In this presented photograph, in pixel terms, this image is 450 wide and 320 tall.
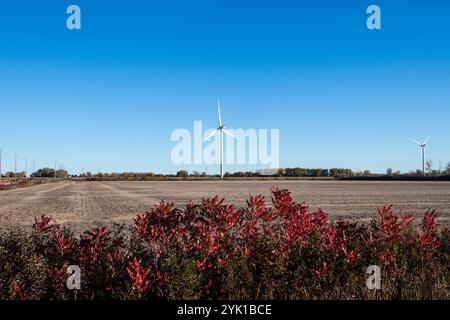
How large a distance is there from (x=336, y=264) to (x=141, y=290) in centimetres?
269

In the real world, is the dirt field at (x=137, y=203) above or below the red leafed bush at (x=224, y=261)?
below

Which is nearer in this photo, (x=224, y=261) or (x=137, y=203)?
(x=224, y=261)

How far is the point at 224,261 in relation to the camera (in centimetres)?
560

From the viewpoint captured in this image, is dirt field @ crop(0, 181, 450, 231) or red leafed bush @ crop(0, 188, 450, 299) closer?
red leafed bush @ crop(0, 188, 450, 299)

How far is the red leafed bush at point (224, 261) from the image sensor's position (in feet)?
17.3

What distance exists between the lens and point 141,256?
6062mm

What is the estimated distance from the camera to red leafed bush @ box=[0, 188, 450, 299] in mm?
5258

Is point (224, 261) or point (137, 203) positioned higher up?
point (224, 261)

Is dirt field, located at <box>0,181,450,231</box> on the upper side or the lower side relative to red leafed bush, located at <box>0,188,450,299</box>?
lower

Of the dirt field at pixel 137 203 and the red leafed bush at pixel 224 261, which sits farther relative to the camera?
the dirt field at pixel 137 203
